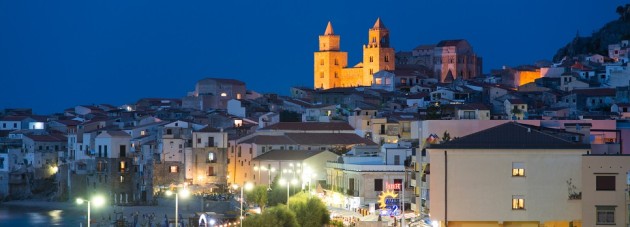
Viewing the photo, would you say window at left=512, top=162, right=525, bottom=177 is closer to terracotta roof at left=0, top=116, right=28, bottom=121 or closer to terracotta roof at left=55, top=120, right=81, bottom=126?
A: terracotta roof at left=55, top=120, right=81, bottom=126

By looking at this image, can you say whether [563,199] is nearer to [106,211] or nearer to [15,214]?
[106,211]

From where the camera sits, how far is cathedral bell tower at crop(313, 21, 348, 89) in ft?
363

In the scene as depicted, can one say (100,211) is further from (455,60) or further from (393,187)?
(455,60)

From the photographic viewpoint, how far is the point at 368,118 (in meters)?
65.1

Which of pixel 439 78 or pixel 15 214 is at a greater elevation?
pixel 439 78

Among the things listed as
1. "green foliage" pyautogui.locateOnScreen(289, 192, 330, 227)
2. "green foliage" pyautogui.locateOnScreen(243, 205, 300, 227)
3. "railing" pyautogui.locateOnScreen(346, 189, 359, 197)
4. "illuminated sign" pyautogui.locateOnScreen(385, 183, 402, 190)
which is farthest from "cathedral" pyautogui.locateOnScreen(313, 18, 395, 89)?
"green foliage" pyautogui.locateOnScreen(243, 205, 300, 227)

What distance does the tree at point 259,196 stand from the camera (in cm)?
4816

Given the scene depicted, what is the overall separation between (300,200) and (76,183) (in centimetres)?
3040

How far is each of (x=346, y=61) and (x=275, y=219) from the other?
247ft

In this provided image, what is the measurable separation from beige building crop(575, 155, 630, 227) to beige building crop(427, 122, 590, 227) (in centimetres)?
34

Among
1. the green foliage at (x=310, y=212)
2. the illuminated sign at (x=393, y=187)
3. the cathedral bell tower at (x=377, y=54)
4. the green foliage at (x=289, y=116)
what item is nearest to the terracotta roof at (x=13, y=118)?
the green foliage at (x=289, y=116)

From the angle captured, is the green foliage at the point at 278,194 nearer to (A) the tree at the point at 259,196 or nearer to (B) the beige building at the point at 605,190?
(A) the tree at the point at 259,196

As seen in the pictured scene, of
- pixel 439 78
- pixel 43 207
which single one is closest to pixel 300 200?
pixel 43 207

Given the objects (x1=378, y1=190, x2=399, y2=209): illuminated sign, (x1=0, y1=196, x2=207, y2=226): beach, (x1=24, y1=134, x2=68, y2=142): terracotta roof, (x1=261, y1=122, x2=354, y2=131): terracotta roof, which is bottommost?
(x1=0, y1=196, x2=207, y2=226): beach
